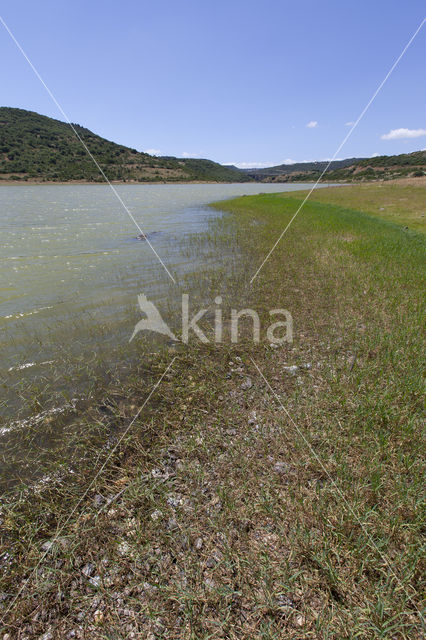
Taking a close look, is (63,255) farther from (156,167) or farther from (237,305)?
(156,167)

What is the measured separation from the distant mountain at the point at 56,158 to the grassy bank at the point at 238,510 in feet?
395

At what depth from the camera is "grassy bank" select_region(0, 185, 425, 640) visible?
2.30 m

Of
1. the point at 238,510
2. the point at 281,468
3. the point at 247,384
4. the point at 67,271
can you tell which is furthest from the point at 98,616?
the point at 67,271

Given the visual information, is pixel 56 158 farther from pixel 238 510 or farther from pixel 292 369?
pixel 238 510

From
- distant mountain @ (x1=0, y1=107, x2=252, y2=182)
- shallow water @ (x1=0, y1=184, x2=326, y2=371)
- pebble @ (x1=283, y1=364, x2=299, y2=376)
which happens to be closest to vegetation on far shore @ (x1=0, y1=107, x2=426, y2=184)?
distant mountain @ (x1=0, y1=107, x2=252, y2=182)

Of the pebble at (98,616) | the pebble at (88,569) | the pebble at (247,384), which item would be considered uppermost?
the pebble at (98,616)

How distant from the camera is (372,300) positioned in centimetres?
848

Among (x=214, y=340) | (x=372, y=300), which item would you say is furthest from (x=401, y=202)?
(x=214, y=340)

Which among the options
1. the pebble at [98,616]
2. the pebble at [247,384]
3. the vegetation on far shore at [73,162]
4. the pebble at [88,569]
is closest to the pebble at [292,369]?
the pebble at [247,384]

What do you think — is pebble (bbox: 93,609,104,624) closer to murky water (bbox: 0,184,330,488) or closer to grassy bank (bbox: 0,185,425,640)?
grassy bank (bbox: 0,185,425,640)

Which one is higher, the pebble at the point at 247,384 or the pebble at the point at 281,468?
the pebble at the point at 281,468

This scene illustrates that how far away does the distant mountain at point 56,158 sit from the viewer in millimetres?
103938

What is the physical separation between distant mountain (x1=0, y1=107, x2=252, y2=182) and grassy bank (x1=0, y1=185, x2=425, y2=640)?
120 m

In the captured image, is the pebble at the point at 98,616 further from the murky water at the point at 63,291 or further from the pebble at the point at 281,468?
the murky water at the point at 63,291
